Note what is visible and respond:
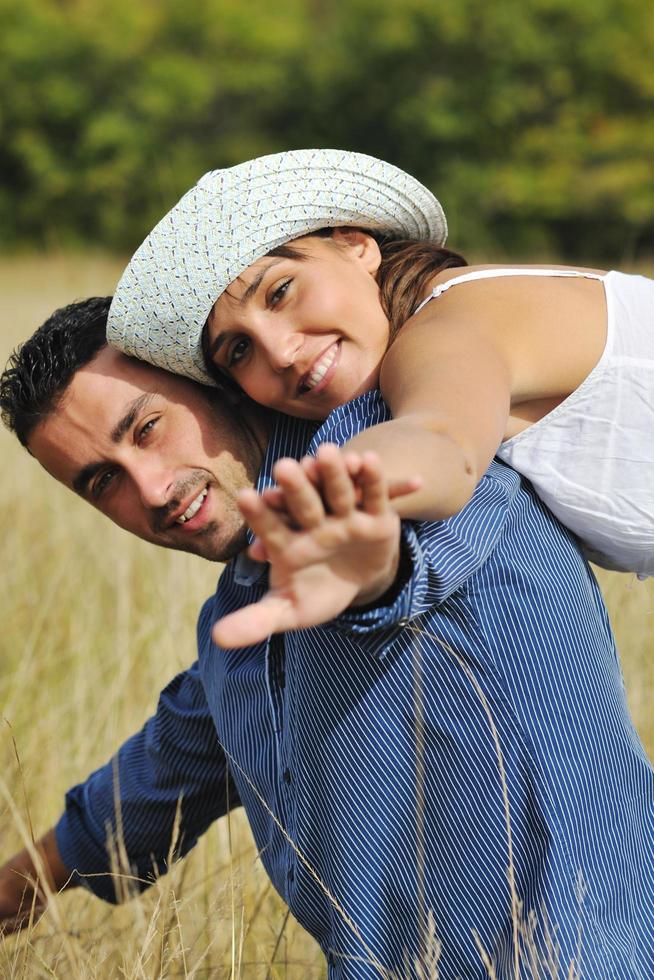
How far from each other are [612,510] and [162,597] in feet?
9.47

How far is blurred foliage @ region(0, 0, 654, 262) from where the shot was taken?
99.2ft

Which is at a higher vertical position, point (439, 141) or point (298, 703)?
point (298, 703)

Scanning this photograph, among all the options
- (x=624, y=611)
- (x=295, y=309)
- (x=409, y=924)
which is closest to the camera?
(x=409, y=924)

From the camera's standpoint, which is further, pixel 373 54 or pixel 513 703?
pixel 373 54

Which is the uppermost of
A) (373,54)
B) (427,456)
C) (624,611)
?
(427,456)

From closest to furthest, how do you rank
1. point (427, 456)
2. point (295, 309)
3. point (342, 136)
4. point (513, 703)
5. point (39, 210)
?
point (427, 456) < point (513, 703) < point (295, 309) < point (39, 210) < point (342, 136)

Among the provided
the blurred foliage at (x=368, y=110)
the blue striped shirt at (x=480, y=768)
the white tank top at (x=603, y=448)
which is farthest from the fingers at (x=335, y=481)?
the blurred foliage at (x=368, y=110)

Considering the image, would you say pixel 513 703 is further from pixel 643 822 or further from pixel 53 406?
pixel 53 406

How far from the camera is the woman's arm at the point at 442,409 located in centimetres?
142

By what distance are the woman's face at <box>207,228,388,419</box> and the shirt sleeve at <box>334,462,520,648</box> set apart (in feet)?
1.50

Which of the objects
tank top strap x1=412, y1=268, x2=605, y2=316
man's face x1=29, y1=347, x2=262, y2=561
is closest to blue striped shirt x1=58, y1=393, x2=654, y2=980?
tank top strap x1=412, y1=268, x2=605, y2=316

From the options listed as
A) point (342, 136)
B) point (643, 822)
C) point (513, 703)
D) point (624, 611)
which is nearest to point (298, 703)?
point (513, 703)

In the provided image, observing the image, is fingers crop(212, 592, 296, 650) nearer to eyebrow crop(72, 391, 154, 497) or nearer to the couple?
the couple

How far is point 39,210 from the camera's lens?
102 feet
